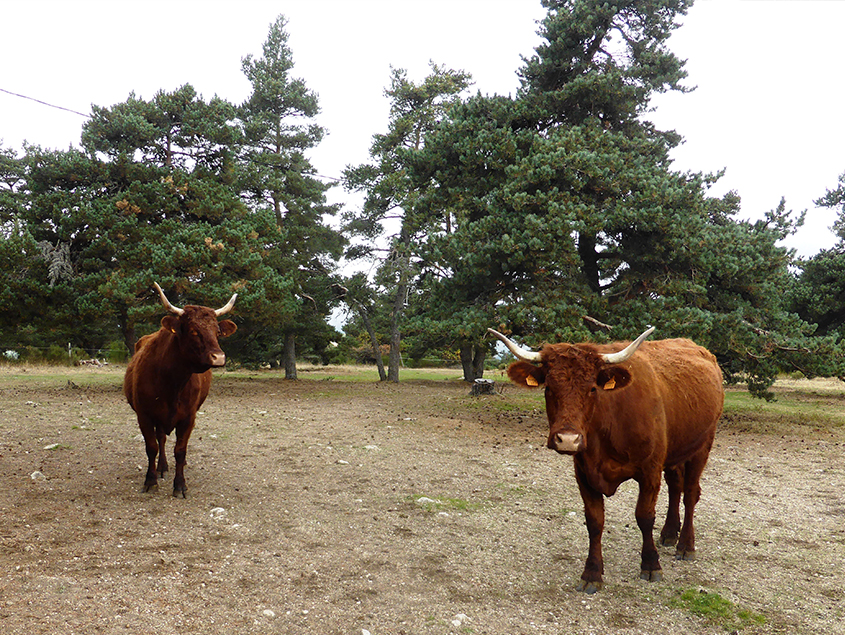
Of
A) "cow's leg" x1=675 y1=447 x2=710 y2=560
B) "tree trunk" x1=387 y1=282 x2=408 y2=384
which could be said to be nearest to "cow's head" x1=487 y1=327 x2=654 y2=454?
"cow's leg" x1=675 y1=447 x2=710 y2=560

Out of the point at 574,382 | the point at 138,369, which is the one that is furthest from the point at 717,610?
the point at 138,369

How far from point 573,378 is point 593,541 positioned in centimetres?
139

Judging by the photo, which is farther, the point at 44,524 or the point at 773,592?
the point at 44,524

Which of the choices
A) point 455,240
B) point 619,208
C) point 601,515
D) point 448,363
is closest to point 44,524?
point 601,515

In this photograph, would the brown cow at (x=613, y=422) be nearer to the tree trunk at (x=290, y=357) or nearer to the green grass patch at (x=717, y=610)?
the green grass patch at (x=717, y=610)

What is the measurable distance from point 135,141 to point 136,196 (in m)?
2.38

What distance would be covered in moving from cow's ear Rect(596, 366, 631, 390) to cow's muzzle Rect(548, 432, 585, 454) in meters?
0.52

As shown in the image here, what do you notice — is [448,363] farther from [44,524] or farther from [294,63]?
[44,524]

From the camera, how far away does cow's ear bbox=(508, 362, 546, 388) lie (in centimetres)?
435

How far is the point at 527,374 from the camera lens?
440 cm

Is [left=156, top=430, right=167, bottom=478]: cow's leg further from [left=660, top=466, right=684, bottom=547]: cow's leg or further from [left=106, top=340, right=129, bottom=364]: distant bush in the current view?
[left=106, top=340, right=129, bottom=364]: distant bush

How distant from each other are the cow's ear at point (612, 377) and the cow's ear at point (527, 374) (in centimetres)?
43

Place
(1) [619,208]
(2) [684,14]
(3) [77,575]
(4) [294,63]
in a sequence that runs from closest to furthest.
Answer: (3) [77,575] < (1) [619,208] < (2) [684,14] < (4) [294,63]

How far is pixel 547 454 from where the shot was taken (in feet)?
31.6
